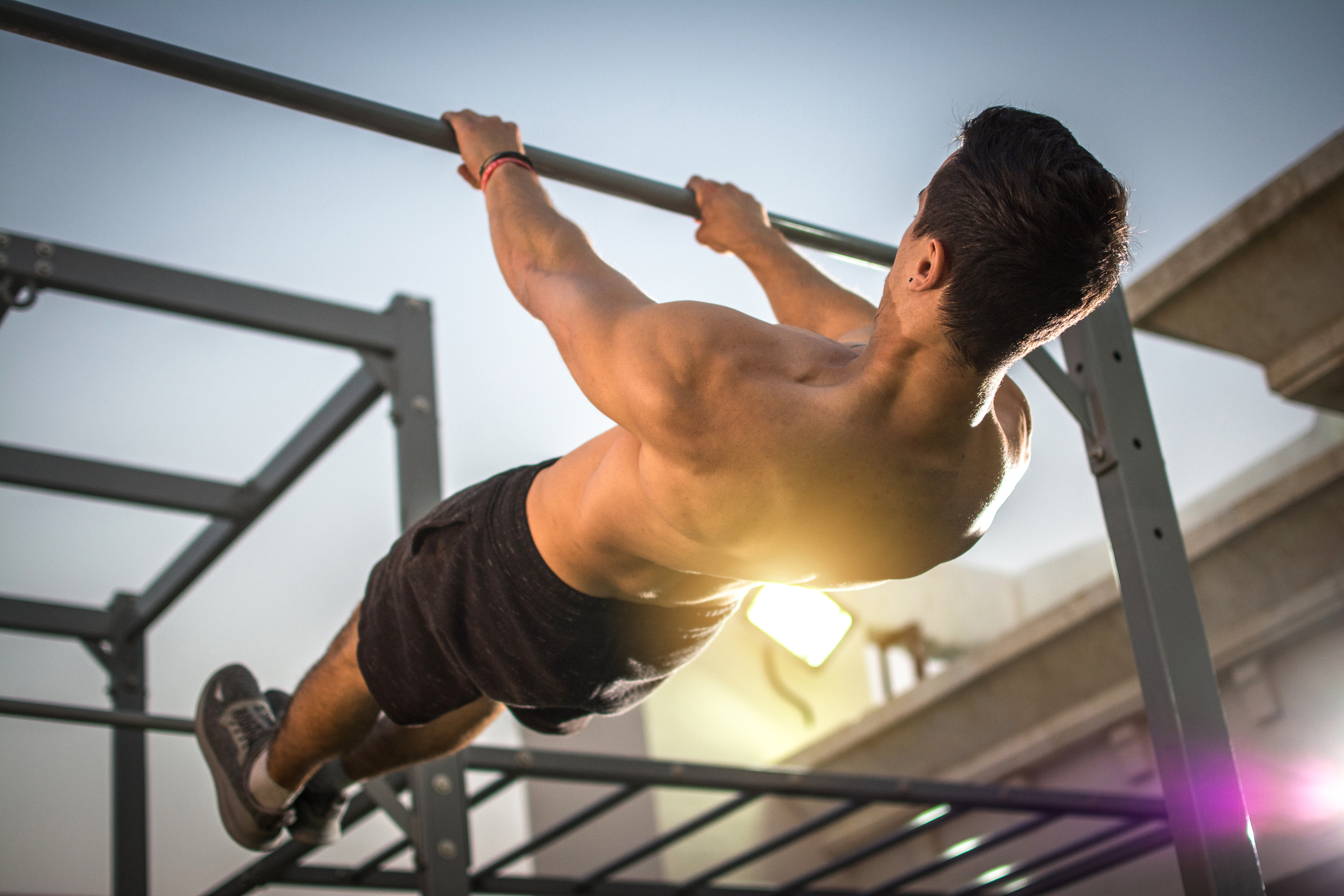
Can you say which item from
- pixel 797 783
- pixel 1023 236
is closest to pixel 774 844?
pixel 797 783

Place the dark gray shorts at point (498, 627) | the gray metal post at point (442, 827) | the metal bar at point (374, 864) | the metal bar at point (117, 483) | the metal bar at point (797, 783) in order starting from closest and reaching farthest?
the dark gray shorts at point (498, 627) → the gray metal post at point (442, 827) → the metal bar at point (797, 783) → the metal bar at point (374, 864) → the metal bar at point (117, 483)

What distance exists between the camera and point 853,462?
5.04 feet

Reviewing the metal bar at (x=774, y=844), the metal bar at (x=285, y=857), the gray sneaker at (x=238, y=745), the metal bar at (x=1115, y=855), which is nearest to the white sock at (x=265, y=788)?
the gray sneaker at (x=238, y=745)

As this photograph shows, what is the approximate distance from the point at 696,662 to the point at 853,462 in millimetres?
A: 4871

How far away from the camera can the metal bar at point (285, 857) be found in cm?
275

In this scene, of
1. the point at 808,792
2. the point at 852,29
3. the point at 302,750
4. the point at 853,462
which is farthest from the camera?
the point at 852,29

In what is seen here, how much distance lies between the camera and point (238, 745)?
2303mm

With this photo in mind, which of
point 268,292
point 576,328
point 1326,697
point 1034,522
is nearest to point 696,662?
point 1034,522

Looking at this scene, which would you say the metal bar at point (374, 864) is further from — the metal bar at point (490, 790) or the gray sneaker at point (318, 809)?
the gray sneaker at point (318, 809)

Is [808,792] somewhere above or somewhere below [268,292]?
below

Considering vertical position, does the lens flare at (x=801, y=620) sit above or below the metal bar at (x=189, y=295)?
below

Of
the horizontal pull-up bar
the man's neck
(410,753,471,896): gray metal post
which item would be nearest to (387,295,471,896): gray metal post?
(410,753,471,896): gray metal post

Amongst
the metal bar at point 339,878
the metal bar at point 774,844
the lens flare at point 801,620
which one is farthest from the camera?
the lens flare at point 801,620

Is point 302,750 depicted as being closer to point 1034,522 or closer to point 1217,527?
point 1217,527
